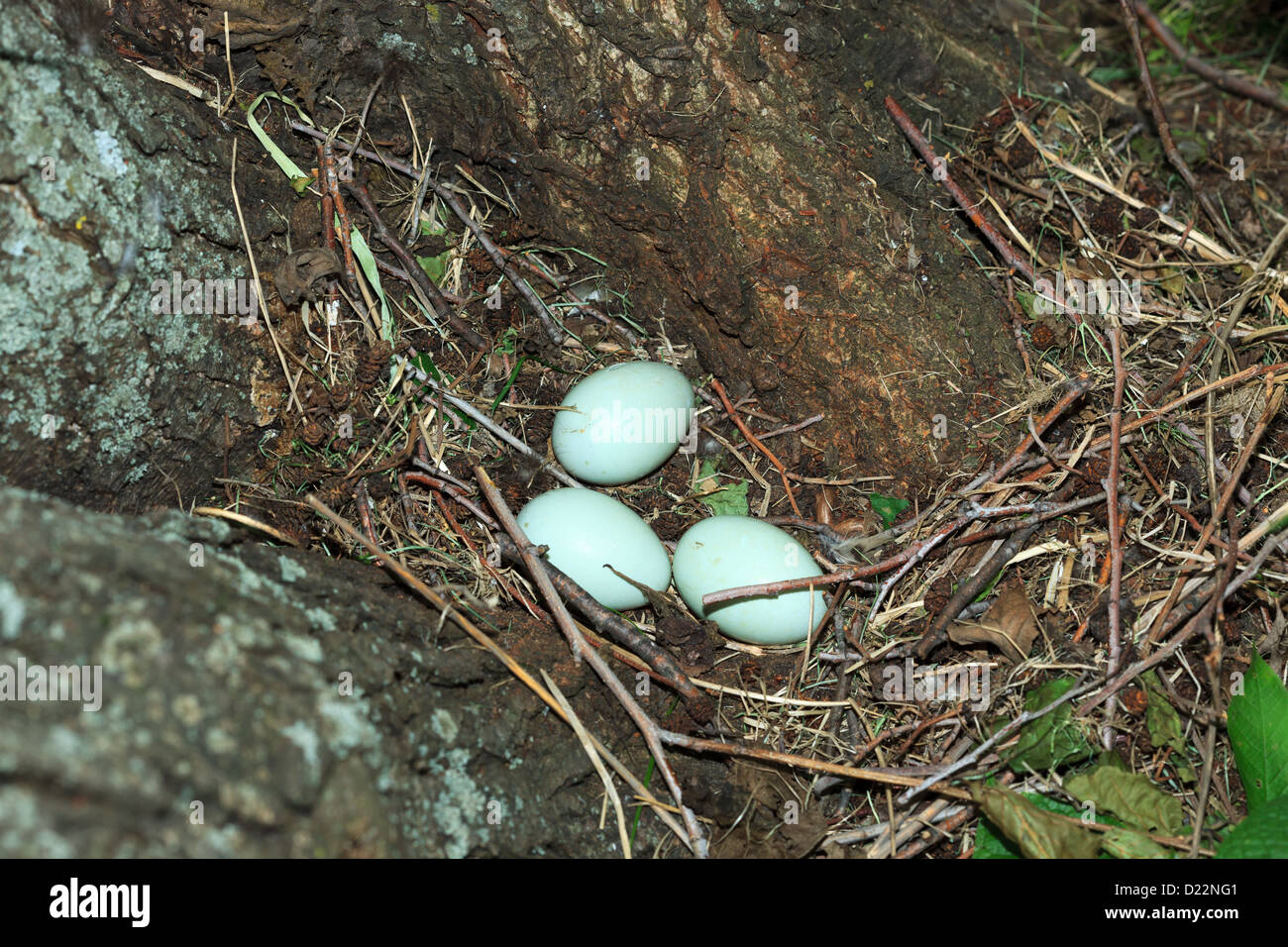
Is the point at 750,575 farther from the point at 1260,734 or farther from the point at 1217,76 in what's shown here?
the point at 1217,76

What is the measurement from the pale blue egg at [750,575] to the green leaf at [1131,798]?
62 cm

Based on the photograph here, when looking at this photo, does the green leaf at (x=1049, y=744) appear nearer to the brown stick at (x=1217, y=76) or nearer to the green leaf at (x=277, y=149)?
the green leaf at (x=277, y=149)

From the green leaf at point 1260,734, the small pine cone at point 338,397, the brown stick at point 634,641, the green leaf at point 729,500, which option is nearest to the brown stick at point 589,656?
the brown stick at point 634,641

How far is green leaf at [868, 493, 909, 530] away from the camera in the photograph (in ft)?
7.02

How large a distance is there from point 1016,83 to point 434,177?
1.69m

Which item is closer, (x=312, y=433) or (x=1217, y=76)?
(x=312, y=433)

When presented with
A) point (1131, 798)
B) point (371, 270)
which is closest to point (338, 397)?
point (371, 270)

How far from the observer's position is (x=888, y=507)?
215cm

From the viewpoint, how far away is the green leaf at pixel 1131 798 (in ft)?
5.49

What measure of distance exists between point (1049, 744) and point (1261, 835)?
36cm

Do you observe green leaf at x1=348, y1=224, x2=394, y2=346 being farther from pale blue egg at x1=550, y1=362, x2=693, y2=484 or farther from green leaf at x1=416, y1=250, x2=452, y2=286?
pale blue egg at x1=550, y1=362, x2=693, y2=484

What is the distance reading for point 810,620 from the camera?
1.92 m

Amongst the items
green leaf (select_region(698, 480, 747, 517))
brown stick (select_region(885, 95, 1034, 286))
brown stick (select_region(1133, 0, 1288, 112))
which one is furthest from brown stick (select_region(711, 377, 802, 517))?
brown stick (select_region(1133, 0, 1288, 112))

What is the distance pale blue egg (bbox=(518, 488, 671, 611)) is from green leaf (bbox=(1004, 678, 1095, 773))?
0.83m
